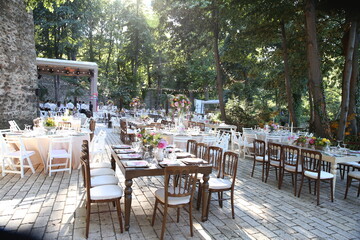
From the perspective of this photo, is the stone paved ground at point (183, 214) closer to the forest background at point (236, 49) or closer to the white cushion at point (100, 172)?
the white cushion at point (100, 172)

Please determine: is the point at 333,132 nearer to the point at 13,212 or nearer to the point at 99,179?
the point at 99,179

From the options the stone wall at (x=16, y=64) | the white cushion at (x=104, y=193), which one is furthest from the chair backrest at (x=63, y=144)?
the stone wall at (x=16, y=64)

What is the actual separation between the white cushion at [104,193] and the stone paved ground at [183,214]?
0.89ft

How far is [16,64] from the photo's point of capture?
8.88m

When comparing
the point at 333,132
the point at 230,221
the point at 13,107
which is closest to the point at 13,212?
the point at 230,221

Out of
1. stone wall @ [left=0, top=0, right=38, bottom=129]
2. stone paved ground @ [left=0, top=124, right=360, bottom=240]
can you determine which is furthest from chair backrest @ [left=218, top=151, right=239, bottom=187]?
stone wall @ [left=0, top=0, right=38, bottom=129]

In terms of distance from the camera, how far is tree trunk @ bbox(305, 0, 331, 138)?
755 centimetres

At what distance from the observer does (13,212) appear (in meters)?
3.57

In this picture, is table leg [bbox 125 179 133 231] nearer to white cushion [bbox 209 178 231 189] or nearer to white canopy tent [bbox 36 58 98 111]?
white cushion [bbox 209 178 231 189]

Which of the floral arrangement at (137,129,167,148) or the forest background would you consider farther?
the forest background

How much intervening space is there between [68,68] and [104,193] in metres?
15.7

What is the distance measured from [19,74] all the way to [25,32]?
1.63 meters

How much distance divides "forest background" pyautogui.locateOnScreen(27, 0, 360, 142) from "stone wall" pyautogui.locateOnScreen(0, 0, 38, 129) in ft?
5.51

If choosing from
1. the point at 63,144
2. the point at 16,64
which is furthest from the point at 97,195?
the point at 16,64
